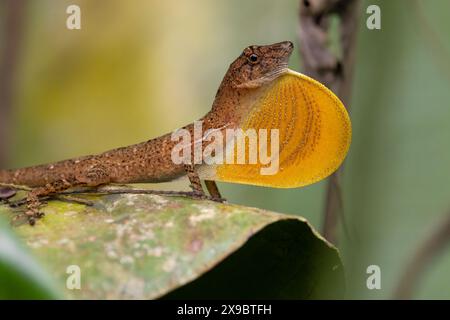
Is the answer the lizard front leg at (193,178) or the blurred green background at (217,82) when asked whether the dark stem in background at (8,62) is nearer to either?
the blurred green background at (217,82)

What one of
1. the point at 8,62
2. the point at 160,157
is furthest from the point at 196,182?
the point at 8,62

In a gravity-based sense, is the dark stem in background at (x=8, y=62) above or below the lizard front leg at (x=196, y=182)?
above

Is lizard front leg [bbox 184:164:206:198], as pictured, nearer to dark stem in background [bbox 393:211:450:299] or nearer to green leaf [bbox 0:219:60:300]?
dark stem in background [bbox 393:211:450:299]

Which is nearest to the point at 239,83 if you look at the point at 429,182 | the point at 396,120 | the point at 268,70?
the point at 268,70

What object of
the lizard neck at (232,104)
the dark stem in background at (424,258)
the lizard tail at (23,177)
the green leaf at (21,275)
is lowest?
the dark stem in background at (424,258)

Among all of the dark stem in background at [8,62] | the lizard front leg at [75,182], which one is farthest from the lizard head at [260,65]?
the dark stem in background at [8,62]

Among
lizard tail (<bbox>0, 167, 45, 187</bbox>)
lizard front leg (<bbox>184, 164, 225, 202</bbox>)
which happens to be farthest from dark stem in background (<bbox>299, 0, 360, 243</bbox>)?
lizard tail (<bbox>0, 167, 45, 187</bbox>)
